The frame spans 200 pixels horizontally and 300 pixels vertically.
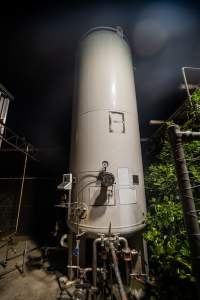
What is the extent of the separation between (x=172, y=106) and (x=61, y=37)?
5662mm

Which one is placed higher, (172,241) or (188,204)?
(188,204)

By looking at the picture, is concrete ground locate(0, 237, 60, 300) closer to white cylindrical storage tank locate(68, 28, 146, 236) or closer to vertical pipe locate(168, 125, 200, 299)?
white cylindrical storage tank locate(68, 28, 146, 236)

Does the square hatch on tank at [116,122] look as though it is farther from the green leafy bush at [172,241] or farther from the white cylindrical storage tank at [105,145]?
the green leafy bush at [172,241]

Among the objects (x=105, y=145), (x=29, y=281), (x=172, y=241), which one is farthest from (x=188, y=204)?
(x=29, y=281)

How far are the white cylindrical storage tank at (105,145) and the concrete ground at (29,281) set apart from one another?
156cm

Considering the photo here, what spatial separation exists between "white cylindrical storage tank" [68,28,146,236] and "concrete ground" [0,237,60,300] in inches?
61.3

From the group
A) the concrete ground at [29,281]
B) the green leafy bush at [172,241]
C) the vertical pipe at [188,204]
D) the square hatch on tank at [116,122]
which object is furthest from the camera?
the square hatch on tank at [116,122]

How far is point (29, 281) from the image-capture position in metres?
3.93

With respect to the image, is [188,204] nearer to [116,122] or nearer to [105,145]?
[105,145]

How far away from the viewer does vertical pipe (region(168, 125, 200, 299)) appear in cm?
165

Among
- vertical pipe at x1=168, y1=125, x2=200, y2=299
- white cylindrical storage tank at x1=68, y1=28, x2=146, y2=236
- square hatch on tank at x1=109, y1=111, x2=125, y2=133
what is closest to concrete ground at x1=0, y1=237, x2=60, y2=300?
white cylindrical storage tank at x1=68, y1=28, x2=146, y2=236

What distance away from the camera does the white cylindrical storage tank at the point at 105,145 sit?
3439mm

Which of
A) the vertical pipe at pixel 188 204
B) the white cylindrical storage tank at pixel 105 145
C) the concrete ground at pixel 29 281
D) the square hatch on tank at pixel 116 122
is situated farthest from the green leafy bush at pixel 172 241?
the concrete ground at pixel 29 281

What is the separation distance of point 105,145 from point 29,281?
4.06 meters
